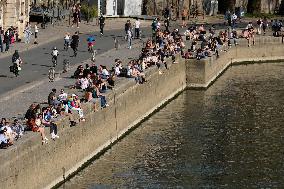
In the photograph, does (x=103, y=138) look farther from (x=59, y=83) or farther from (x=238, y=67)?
(x=238, y=67)

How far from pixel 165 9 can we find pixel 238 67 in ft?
37.1

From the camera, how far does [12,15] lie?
7625cm

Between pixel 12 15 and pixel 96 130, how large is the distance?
2827 cm

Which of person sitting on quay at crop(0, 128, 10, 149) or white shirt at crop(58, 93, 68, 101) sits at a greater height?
white shirt at crop(58, 93, 68, 101)

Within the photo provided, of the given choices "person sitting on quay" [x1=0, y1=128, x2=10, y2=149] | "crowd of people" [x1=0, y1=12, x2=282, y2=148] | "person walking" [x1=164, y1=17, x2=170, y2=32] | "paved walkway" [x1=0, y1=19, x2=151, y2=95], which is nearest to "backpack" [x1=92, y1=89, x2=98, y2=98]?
"crowd of people" [x1=0, y1=12, x2=282, y2=148]

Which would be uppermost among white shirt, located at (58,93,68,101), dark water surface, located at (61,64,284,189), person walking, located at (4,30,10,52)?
person walking, located at (4,30,10,52)

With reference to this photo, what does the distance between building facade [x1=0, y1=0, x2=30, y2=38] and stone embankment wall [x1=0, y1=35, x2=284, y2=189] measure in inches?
517

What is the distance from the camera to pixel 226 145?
54594 millimetres

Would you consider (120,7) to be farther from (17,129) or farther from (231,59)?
(17,129)

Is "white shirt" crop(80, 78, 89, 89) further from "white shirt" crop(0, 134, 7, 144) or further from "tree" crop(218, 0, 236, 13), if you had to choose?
"tree" crop(218, 0, 236, 13)

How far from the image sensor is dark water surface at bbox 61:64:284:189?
1837 inches

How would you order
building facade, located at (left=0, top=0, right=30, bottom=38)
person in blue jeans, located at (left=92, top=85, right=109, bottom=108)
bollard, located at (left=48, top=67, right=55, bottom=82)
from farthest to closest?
building facade, located at (left=0, top=0, right=30, bottom=38) → bollard, located at (left=48, top=67, right=55, bottom=82) → person in blue jeans, located at (left=92, top=85, right=109, bottom=108)

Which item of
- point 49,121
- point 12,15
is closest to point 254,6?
point 12,15

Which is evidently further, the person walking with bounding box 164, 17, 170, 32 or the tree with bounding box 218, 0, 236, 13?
the tree with bounding box 218, 0, 236, 13
